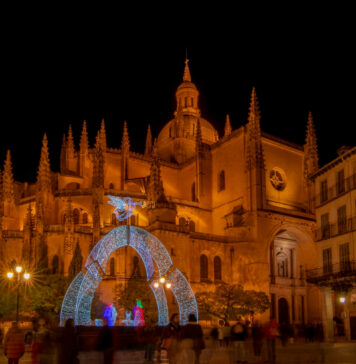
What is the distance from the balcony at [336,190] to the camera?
102 ft

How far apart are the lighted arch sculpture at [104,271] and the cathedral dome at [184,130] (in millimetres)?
37329

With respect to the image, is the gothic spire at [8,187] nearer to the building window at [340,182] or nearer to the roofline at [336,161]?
the roofline at [336,161]

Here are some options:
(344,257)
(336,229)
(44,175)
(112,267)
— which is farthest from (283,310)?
(44,175)

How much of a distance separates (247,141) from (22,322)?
76.7 ft

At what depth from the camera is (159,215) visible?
137ft

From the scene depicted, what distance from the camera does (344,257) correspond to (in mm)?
30906

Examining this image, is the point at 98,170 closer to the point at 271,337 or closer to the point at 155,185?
the point at 155,185

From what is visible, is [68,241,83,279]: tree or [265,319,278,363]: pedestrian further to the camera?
[68,241,83,279]: tree

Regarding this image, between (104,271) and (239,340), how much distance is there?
352 inches

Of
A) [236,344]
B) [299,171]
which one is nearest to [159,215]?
[299,171]

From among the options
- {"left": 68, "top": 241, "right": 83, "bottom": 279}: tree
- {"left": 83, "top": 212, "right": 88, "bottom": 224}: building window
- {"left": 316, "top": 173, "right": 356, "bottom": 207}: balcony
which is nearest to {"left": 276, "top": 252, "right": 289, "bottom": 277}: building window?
{"left": 316, "top": 173, "right": 356, "bottom": 207}: balcony

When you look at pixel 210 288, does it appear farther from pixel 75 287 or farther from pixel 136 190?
pixel 75 287

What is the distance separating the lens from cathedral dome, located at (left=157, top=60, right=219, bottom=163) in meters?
62.8

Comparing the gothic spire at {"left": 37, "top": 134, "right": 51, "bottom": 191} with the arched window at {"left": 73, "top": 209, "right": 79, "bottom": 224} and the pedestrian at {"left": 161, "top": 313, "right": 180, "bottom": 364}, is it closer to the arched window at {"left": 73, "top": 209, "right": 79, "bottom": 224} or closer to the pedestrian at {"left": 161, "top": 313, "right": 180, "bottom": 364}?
the arched window at {"left": 73, "top": 209, "right": 79, "bottom": 224}
